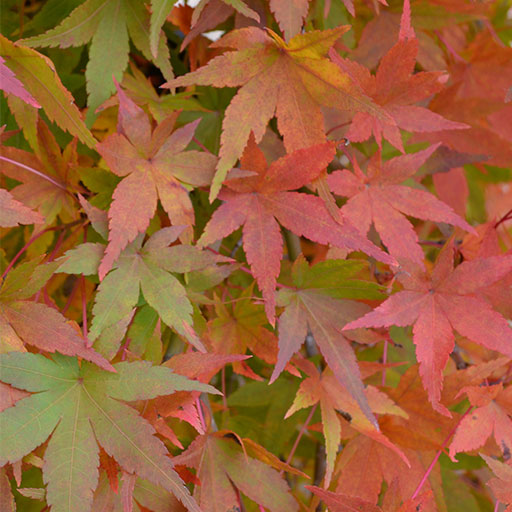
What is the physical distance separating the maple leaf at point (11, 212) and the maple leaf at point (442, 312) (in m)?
0.32

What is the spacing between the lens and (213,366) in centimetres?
56

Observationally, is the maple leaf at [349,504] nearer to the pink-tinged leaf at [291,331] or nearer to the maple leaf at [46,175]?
the pink-tinged leaf at [291,331]

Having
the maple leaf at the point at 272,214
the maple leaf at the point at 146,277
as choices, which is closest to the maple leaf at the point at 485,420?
the maple leaf at the point at 272,214

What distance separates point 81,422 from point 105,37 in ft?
1.37

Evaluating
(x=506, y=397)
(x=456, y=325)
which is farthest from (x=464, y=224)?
(x=506, y=397)

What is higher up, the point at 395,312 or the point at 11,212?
the point at 11,212

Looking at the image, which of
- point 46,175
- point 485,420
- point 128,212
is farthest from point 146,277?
point 485,420

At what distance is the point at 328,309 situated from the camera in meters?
0.64

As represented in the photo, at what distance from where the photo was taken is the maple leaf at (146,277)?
55 cm

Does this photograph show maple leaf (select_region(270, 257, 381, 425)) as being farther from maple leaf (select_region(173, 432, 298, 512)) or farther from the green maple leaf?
the green maple leaf

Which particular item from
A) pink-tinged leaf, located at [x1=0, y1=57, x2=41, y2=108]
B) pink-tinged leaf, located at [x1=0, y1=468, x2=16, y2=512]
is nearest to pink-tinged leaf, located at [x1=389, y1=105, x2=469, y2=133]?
pink-tinged leaf, located at [x1=0, y1=57, x2=41, y2=108]

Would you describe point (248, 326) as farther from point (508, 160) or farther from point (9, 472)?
point (508, 160)

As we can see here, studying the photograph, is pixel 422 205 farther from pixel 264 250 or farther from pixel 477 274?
pixel 264 250

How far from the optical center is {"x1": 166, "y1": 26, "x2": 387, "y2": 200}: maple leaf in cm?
57
